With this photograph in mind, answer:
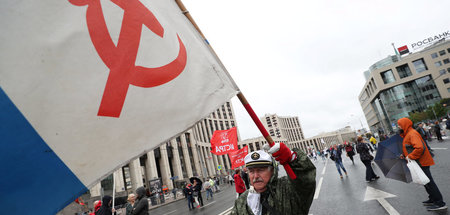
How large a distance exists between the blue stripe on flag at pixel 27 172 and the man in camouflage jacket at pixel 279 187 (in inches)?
56.8

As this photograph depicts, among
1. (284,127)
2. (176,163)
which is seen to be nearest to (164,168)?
(176,163)

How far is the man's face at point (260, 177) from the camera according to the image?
2.26 meters

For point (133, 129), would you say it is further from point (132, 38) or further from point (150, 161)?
point (150, 161)

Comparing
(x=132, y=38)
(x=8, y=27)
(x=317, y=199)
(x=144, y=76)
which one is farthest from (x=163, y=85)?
(x=317, y=199)

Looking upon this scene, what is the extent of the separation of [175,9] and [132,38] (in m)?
0.65

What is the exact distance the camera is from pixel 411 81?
Result: 247 ft

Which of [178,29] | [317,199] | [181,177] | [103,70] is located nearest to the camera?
[103,70]

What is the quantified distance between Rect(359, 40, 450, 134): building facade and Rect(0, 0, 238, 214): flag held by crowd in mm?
83459

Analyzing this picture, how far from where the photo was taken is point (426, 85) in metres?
72.9

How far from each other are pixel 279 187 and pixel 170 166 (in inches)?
1648

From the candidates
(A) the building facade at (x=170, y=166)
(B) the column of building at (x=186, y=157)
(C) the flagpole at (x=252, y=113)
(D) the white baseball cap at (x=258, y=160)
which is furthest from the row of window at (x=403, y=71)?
(C) the flagpole at (x=252, y=113)

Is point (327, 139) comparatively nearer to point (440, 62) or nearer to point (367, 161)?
point (440, 62)

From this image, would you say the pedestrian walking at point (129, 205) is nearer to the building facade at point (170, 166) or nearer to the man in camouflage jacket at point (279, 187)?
the man in camouflage jacket at point (279, 187)

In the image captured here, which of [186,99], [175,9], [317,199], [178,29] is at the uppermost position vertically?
[175,9]
